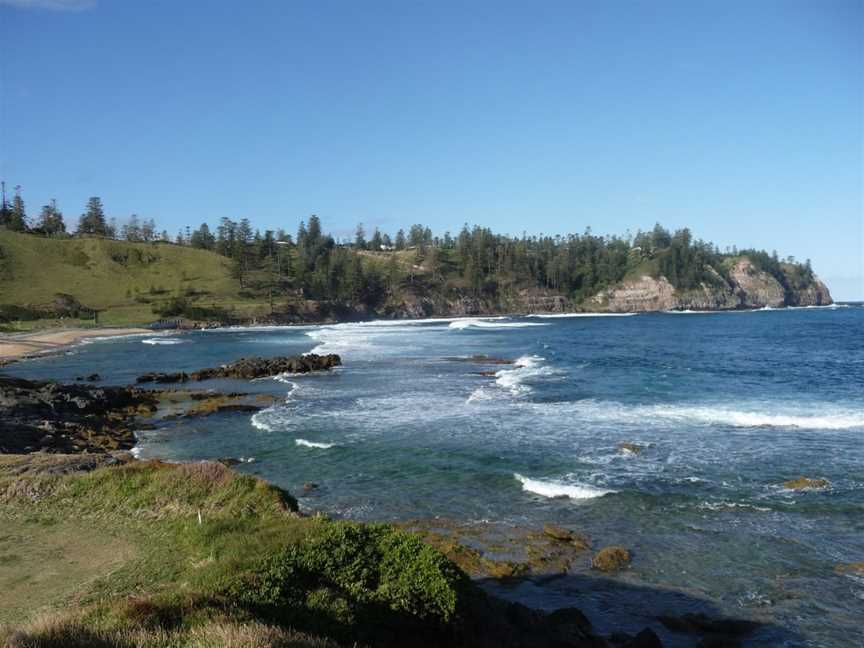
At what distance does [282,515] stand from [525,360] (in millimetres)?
51184

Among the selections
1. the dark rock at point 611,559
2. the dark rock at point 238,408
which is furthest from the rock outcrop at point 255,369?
the dark rock at point 611,559

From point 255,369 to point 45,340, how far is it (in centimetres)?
5723

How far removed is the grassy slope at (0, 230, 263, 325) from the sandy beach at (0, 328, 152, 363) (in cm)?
1635

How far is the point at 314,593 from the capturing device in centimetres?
1018

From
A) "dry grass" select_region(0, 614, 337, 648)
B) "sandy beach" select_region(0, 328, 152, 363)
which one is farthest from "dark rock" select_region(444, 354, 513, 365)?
"dry grass" select_region(0, 614, 337, 648)

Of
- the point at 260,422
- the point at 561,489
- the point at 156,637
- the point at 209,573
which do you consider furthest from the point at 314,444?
the point at 156,637

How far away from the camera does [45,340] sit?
95938 mm

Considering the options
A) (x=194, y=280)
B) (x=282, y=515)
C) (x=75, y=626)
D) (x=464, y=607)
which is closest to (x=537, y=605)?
(x=464, y=607)

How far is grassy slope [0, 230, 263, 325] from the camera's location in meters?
138

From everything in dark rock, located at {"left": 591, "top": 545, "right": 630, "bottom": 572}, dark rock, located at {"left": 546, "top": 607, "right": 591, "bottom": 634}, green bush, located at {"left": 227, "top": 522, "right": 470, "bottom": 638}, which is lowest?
dark rock, located at {"left": 591, "top": 545, "right": 630, "bottom": 572}

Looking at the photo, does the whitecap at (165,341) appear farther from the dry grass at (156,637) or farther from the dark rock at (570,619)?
the dry grass at (156,637)

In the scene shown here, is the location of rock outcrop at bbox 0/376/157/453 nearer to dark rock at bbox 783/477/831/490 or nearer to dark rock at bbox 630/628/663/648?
dark rock at bbox 630/628/663/648

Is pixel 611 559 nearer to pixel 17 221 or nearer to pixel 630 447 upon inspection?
pixel 630 447

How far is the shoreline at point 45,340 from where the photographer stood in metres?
79.1
